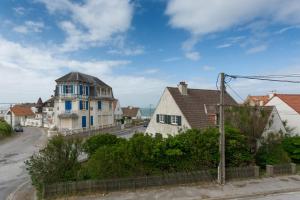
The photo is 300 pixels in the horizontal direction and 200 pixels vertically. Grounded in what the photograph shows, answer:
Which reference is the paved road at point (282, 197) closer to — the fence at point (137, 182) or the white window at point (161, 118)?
the fence at point (137, 182)

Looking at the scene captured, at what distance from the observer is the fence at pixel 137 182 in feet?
40.5

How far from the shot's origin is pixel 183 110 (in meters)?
22.5

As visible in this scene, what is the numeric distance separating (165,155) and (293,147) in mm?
11339

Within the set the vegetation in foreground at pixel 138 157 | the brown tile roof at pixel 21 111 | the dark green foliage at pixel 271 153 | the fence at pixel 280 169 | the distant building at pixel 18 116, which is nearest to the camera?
the vegetation in foreground at pixel 138 157

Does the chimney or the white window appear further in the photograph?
the white window

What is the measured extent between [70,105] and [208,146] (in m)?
33.1

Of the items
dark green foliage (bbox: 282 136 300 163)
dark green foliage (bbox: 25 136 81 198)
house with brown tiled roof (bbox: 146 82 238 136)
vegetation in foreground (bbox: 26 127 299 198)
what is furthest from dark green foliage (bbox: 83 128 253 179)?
house with brown tiled roof (bbox: 146 82 238 136)

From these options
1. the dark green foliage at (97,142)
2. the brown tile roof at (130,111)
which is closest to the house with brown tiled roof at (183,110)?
the dark green foliage at (97,142)

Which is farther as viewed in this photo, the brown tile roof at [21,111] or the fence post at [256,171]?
the brown tile roof at [21,111]

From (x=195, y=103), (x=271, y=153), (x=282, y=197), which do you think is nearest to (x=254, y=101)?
(x=195, y=103)

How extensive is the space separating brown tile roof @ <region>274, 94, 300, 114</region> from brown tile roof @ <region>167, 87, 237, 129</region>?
747cm

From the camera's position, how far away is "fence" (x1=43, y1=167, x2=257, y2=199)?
40.5 ft

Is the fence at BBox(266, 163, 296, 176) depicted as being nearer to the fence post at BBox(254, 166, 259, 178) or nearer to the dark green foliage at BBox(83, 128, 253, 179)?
the fence post at BBox(254, 166, 259, 178)

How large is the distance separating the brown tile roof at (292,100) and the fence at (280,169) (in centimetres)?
1329
